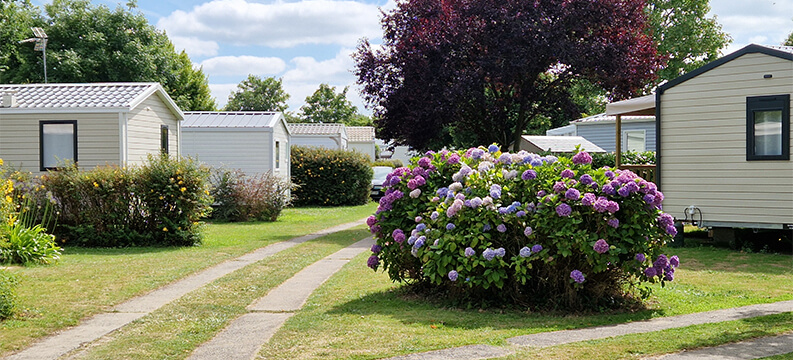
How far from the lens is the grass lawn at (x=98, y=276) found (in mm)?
7137

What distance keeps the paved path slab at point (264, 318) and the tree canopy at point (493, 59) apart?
7.42 meters

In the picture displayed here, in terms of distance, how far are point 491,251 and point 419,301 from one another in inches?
49.9

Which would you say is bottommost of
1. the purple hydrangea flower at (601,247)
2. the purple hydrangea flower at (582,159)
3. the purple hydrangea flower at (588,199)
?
the purple hydrangea flower at (601,247)

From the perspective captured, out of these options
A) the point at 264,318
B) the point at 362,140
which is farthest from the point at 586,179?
the point at 362,140

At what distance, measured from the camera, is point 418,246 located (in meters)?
7.65

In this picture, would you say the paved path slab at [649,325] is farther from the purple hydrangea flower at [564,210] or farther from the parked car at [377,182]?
the parked car at [377,182]

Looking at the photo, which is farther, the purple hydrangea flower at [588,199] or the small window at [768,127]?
the small window at [768,127]

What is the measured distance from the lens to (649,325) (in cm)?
686

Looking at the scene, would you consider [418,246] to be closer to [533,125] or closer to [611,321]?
[611,321]

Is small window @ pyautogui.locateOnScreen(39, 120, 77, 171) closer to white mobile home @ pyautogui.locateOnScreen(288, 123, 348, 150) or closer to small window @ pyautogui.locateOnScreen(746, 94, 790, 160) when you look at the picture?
small window @ pyautogui.locateOnScreen(746, 94, 790, 160)

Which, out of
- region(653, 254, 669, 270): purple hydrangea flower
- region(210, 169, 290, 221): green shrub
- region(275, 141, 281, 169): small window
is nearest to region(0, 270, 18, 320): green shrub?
region(653, 254, 669, 270): purple hydrangea flower

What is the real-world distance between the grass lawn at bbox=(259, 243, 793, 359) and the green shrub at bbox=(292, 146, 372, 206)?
18354 millimetres

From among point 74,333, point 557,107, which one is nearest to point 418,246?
point 74,333

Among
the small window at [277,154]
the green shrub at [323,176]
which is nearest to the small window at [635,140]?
the green shrub at [323,176]
